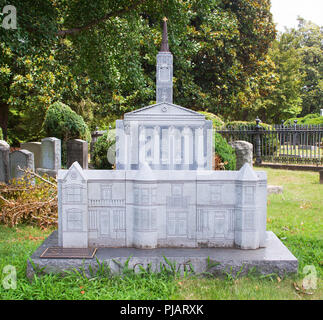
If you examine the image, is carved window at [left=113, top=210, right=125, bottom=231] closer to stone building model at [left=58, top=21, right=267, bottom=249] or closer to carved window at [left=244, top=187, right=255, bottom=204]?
stone building model at [left=58, top=21, right=267, bottom=249]

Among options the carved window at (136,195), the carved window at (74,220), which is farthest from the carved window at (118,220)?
the carved window at (74,220)

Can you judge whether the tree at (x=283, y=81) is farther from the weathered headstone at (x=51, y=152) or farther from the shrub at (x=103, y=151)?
the weathered headstone at (x=51, y=152)

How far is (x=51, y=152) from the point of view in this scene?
10.2 metres

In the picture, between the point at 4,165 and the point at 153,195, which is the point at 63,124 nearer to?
the point at 4,165

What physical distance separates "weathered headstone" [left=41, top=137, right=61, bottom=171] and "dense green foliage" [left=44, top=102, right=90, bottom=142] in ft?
9.66

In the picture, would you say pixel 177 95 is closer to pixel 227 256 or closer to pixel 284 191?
pixel 284 191

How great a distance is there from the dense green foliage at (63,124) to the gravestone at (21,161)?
4.69 metres

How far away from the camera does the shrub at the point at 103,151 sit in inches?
428

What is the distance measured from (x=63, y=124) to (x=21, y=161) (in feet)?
16.1

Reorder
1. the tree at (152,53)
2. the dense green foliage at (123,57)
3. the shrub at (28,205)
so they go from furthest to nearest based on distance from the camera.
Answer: the tree at (152,53) < the dense green foliage at (123,57) < the shrub at (28,205)

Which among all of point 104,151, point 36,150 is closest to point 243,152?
point 104,151

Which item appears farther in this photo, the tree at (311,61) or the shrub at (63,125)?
the tree at (311,61)

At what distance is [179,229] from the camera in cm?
405
